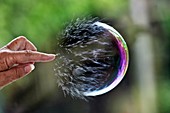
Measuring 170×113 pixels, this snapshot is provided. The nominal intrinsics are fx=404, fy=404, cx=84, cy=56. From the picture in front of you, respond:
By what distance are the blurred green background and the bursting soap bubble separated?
13 centimetres

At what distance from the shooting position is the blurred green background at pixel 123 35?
1.28 m

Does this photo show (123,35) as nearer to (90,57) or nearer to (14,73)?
(90,57)

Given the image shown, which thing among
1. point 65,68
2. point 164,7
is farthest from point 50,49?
point 164,7

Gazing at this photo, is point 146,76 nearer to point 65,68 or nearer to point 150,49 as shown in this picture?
point 150,49

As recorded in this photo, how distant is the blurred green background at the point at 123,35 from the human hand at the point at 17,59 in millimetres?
513

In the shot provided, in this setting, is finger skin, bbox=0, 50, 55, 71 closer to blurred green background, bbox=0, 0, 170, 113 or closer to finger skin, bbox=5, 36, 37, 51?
finger skin, bbox=5, 36, 37, 51

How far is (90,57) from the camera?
1.10m

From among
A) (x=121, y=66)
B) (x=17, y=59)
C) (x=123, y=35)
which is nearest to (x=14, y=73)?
(x=17, y=59)

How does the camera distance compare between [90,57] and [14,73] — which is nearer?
[14,73]

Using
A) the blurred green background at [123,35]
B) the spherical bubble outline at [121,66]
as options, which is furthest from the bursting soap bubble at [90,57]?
the blurred green background at [123,35]

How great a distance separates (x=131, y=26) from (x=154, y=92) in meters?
0.24

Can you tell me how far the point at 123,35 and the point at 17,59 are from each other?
2.24ft

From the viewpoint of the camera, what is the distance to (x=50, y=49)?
1.22 meters

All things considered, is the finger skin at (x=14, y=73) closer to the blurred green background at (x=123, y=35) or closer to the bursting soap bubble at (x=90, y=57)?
the bursting soap bubble at (x=90, y=57)
